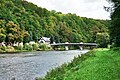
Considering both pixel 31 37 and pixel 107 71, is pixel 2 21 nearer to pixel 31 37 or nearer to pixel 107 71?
pixel 31 37

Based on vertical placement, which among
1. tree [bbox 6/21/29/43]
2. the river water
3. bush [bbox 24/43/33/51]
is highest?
tree [bbox 6/21/29/43]

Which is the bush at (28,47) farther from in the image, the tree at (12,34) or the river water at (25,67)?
the river water at (25,67)

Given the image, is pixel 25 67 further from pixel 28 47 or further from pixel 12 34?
pixel 28 47

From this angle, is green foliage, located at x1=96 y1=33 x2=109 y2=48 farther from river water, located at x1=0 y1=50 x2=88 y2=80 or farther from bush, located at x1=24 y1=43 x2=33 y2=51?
river water, located at x1=0 y1=50 x2=88 y2=80

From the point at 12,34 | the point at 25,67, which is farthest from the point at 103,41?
the point at 25,67

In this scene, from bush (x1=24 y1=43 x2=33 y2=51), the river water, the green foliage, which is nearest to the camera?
the river water

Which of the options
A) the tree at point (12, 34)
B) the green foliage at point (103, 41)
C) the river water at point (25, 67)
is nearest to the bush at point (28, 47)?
the tree at point (12, 34)

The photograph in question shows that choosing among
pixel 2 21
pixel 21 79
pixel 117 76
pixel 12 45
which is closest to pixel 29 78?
pixel 21 79

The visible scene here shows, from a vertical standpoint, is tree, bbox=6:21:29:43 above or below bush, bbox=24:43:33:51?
above

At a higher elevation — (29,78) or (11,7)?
(11,7)

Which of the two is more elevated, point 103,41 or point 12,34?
point 12,34

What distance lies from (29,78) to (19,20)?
467ft

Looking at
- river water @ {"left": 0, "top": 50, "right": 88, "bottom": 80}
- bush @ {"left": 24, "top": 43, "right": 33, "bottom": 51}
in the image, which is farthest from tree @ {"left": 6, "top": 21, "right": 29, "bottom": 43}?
river water @ {"left": 0, "top": 50, "right": 88, "bottom": 80}

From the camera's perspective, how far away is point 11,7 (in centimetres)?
18675
